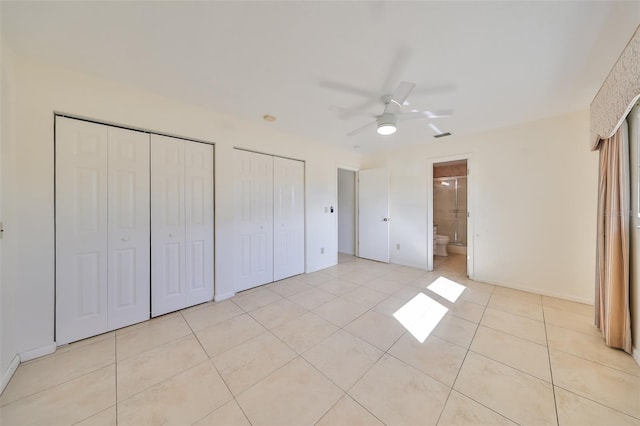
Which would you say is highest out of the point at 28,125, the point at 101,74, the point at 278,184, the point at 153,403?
the point at 101,74

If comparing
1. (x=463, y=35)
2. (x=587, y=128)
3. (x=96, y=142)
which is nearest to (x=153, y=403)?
(x=96, y=142)

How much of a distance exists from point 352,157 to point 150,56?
141 inches

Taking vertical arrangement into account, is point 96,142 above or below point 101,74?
below

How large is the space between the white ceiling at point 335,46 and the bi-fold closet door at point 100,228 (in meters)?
0.65

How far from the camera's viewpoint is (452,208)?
582cm

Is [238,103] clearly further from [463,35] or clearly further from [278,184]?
[463,35]

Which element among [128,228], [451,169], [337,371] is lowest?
[337,371]

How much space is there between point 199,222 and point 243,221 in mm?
572

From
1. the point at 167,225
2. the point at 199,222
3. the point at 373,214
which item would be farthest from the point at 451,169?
the point at 167,225

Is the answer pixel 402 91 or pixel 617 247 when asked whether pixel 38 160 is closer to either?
pixel 402 91

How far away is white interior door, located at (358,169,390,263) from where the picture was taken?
14.7 feet

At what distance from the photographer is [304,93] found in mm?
2266

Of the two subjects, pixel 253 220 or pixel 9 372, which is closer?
pixel 9 372

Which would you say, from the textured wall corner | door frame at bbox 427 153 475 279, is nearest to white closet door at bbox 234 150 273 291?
door frame at bbox 427 153 475 279
